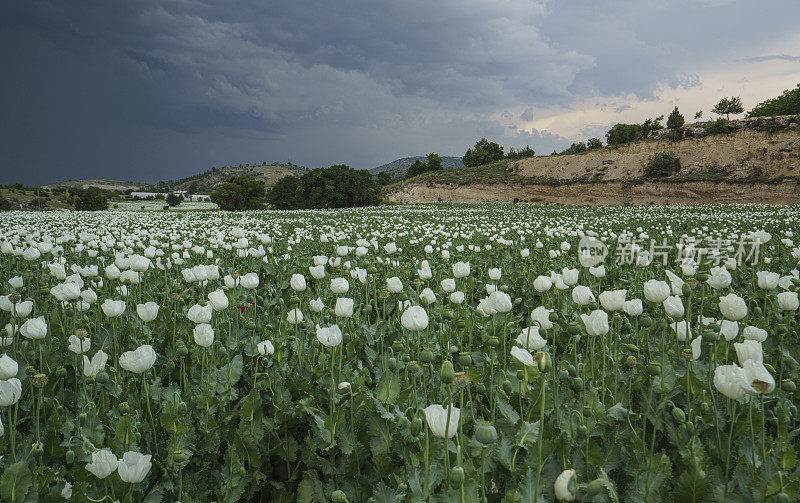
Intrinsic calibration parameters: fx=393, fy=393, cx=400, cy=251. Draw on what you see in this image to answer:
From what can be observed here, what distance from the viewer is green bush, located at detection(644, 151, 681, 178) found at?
4934 cm

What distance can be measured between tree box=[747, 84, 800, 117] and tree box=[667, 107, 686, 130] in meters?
16.2

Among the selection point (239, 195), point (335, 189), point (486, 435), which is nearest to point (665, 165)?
point (335, 189)

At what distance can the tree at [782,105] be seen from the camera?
215ft

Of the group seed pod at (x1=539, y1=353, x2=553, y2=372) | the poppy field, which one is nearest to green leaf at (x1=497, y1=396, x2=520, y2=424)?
the poppy field

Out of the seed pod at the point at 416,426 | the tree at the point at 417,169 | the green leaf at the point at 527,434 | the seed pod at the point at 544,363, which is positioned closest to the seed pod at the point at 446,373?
the seed pod at the point at 416,426

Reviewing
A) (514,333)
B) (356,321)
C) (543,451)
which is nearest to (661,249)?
(514,333)

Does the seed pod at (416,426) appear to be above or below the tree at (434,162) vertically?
below

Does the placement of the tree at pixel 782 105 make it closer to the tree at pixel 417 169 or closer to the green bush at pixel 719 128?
the green bush at pixel 719 128

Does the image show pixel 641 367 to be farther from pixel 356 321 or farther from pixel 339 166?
pixel 339 166

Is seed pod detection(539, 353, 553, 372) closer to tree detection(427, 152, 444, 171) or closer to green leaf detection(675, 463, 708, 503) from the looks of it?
green leaf detection(675, 463, 708, 503)

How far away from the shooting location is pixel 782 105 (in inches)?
2744

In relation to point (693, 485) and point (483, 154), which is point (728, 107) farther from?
point (693, 485)

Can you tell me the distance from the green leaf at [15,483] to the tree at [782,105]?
93459mm

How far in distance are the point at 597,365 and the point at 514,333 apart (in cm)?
91
